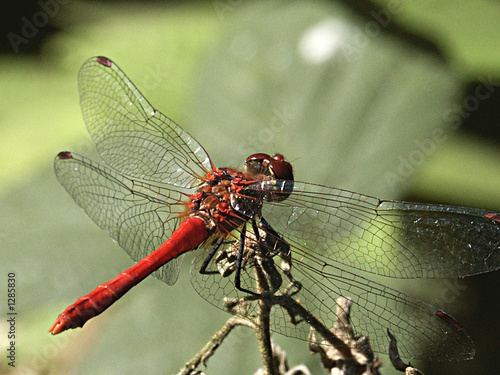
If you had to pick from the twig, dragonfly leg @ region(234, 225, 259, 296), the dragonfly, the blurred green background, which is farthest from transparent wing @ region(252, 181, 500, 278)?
the blurred green background

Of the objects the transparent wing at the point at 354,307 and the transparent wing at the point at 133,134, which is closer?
the transparent wing at the point at 354,307

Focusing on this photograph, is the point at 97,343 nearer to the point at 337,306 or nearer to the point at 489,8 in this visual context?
the point at 337,306

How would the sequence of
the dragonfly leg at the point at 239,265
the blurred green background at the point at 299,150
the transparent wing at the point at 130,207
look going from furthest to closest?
the blurred green background at the point at 299,150, the transparent wing at the point at 130,207, the dragonfly leg at the point at 239,265

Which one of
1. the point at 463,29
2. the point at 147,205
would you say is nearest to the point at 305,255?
the point at 147,205

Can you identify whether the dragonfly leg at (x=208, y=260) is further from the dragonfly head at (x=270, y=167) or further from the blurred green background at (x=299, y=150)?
the blurred green background at (x=299, y=150)

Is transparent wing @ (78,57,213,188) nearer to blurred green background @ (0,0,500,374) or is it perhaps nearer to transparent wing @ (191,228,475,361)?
transparent wing @ (191,228,475,361)

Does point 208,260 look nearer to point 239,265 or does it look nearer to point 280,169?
point 239,265

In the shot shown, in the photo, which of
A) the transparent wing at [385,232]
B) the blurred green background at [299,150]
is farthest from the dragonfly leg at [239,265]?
the blurred green background at [299,150]
